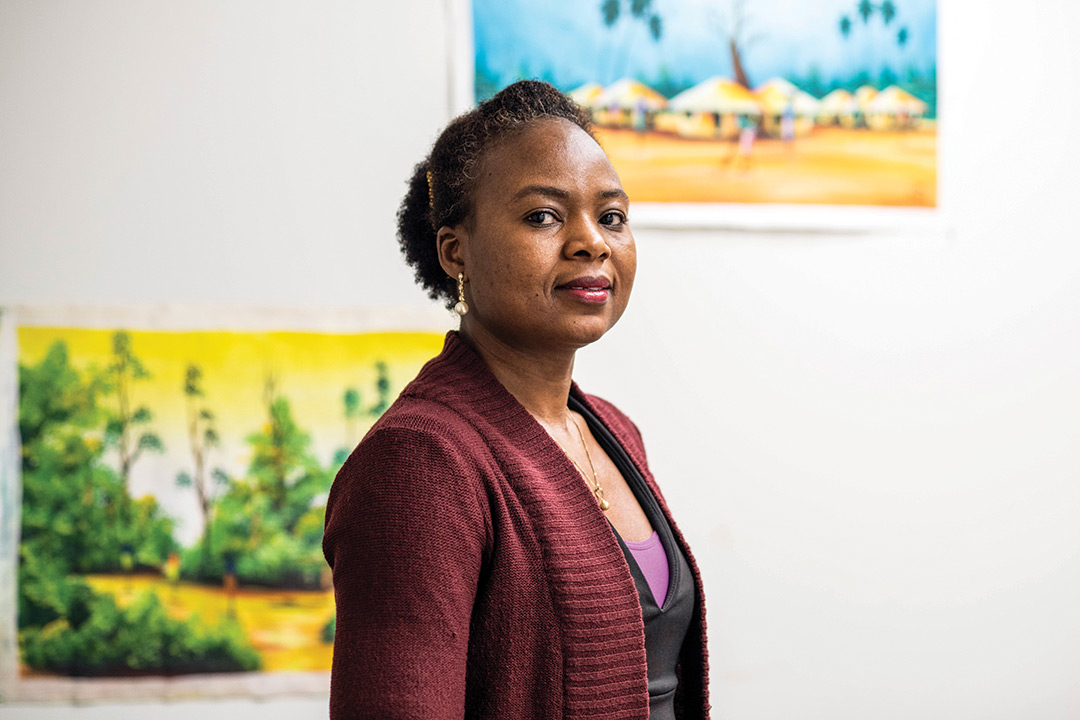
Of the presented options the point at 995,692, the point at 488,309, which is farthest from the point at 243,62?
the point at 995,692

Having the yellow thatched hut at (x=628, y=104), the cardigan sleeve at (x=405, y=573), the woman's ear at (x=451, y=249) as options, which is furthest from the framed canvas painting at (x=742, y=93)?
the cardigan sleeve at (x=405, y=573)

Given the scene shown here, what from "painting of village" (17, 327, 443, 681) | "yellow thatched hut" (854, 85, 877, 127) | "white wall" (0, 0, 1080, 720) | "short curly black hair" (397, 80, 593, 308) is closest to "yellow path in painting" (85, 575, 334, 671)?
"painting of village" (17, 327, 443, 681)

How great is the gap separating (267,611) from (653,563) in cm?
101

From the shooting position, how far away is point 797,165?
1.94 metres

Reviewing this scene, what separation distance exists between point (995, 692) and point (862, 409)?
0.65 metres

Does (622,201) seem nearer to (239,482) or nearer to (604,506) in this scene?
(604,506)

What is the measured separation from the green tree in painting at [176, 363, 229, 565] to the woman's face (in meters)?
0.94

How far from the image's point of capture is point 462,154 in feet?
3.45

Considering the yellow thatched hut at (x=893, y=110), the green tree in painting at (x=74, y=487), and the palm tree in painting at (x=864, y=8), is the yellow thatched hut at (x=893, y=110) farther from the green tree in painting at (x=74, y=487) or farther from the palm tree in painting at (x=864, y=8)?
the green tree in painting at (x=74, y=487)

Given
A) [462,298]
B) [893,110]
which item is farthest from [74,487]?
[893,110]

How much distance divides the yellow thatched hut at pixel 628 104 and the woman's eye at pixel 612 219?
0.86 metres

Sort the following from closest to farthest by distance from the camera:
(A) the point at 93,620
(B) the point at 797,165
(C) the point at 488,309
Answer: (C) the point at 488,309
(A) the point at 93,620
(B) the point at 797,165

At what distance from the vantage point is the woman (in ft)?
2.64

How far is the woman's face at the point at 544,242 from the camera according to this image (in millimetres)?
995
